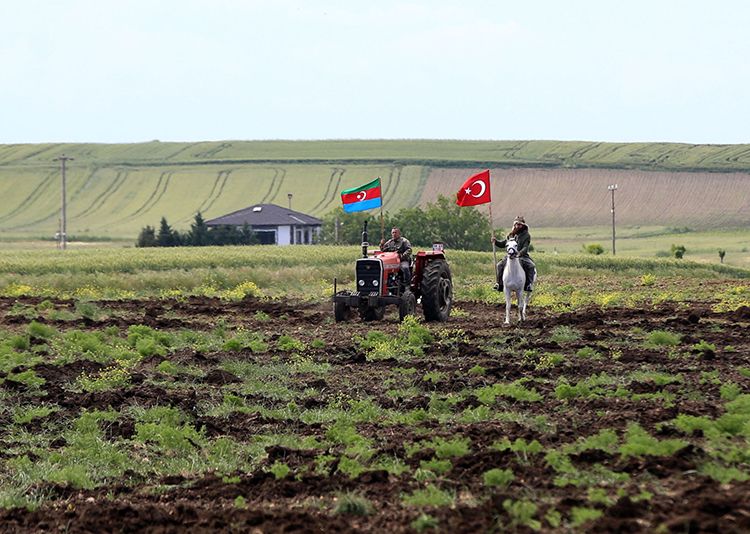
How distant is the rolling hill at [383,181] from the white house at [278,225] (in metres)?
15.2

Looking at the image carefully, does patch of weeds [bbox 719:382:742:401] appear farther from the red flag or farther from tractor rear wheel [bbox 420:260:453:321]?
the red flag

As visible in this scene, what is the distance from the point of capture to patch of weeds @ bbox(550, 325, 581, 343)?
23.7m

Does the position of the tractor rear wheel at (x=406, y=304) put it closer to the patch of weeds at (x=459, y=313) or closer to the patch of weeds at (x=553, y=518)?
the patch of weeds at (x=459, y=313)

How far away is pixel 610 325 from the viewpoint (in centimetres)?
2669

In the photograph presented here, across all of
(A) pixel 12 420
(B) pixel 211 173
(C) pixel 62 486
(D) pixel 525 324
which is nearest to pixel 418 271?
(D) pixel 525 324

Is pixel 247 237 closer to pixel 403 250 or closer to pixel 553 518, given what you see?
pixel 403 250

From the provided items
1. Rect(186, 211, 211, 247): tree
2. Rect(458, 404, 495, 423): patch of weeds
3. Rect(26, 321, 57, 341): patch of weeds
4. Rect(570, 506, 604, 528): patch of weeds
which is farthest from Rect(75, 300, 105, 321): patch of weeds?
Rect(186, 211, 211, 247): tree

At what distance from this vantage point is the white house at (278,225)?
12050 cm

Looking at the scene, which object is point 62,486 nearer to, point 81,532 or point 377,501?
point 81,532

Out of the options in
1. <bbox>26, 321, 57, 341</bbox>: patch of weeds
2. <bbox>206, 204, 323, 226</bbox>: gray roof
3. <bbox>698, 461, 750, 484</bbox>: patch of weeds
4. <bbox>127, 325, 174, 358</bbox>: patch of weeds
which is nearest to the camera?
<bbox>698, 461, 750, 484</bbox>: patch of weeds

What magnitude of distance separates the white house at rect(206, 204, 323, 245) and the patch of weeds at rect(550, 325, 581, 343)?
306 feet

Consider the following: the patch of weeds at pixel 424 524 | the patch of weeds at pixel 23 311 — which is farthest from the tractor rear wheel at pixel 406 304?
the patch of weeds at pixel 424 524

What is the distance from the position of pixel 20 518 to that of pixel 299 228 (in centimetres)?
11198

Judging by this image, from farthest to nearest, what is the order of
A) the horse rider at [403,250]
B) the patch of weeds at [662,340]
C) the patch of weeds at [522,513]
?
the horse rider at [403,250] → the patch of weeds at [662,340] → the patch of weeds at [522,513]
